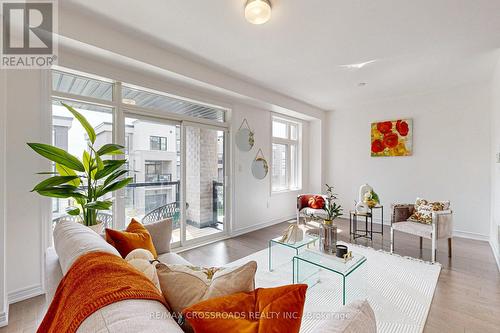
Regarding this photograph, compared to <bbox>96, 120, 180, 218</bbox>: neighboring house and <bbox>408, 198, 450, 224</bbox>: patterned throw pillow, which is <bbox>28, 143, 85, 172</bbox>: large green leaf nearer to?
<bbox>96, 120, 180, 218</bbox>: neighboring house

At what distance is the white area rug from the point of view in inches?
75.4

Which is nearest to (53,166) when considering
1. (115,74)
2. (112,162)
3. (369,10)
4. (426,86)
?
(112,162)

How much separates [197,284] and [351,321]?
596 mm

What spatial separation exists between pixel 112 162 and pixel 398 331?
2.79m

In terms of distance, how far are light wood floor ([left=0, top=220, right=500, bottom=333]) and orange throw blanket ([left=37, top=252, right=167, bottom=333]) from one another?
60.1 inches

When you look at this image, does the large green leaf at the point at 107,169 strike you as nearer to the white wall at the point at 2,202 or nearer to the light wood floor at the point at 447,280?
the white wall at the point at 2,202

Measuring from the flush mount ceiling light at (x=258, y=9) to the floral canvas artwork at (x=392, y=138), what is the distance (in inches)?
155

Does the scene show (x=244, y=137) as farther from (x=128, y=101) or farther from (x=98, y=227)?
(x=98, y=227)

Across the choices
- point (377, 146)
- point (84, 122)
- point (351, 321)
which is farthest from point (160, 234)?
point (377, 146)

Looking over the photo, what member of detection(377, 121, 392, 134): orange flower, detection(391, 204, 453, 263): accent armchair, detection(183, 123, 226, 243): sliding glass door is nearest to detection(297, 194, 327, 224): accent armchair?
detection(391, 204, 453, 263): accent armchair

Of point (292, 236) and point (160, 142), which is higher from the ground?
point (160, 142)

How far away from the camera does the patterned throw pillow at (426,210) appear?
10.7 feet

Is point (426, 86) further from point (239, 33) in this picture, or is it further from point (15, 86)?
point (15, 86)

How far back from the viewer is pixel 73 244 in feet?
4.09
